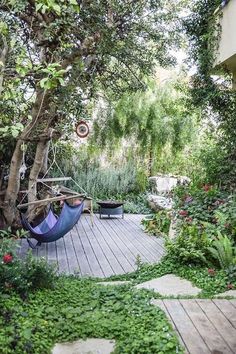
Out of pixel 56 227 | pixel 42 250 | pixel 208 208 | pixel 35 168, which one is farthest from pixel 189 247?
pixel 35 168

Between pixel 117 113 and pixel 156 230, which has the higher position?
pixel 117 113

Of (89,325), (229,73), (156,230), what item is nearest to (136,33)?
(229,73)

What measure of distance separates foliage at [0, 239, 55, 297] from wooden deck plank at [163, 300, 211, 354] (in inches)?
44.7

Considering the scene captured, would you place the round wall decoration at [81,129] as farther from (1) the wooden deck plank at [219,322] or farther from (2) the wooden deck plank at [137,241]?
(1) the wooden deck plank at [219,322]

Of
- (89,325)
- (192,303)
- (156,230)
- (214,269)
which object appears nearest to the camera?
(89,325)

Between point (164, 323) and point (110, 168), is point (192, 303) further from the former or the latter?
point (110, 168)

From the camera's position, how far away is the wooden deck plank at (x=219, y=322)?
270 centimetres

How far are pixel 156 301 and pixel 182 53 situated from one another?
5248 millimetres

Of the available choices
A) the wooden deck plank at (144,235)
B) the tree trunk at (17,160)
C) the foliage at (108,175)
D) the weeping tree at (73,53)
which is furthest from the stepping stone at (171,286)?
the foliage at (108,175)

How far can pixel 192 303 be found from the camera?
3.39 m

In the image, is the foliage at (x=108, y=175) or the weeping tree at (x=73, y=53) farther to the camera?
the foliage at (x=108, y=175)

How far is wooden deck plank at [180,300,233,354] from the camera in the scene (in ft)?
8.46

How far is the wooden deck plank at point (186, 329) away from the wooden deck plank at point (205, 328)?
4 cm

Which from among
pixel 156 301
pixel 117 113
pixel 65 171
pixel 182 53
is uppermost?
pixel 182 53
